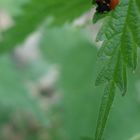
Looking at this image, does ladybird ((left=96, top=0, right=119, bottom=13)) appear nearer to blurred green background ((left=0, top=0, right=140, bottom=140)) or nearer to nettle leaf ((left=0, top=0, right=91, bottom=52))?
nettle leaf ((left=0, top=0, right=91, bottom=52))

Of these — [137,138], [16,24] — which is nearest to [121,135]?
[16,24]

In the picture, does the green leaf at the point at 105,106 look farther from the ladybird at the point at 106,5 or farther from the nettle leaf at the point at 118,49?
the ladybird at the point at 106,5

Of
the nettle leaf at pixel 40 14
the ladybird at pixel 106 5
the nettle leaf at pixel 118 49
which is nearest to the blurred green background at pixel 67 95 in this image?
the nettle leaf at pixel 40 14

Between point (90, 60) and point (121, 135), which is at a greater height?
point (90, 60)

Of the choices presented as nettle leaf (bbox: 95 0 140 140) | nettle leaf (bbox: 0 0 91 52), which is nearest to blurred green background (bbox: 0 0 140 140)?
nettle leaf (bbox: 0 0 91 52)

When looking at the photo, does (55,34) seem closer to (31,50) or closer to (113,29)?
(31,50)

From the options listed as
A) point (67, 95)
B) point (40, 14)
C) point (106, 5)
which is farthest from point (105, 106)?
point (67, 95)
